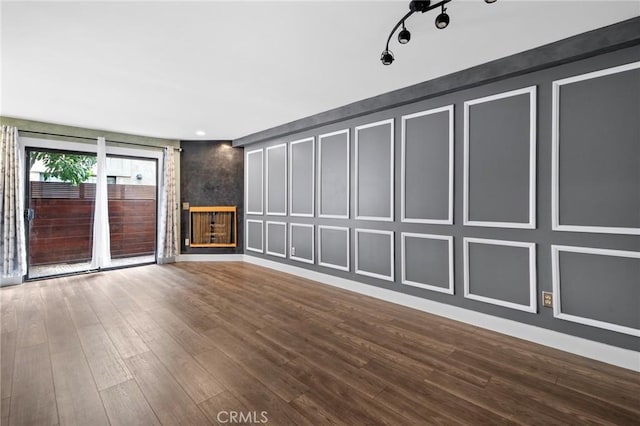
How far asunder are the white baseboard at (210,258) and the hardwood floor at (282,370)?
2520 millimetres

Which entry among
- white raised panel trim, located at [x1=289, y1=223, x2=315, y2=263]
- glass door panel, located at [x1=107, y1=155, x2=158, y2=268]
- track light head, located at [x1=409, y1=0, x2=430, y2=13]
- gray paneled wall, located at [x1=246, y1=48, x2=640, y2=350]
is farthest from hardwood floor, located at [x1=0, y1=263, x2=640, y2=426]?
track light head, located at [x1=409, y1=0, x2=430, y2=13]

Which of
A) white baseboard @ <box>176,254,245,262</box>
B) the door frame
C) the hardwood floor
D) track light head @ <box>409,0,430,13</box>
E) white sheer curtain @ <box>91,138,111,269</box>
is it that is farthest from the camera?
white baseboard @ <box>176,254,245,262</box>

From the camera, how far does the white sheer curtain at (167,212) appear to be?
5746 millimetres

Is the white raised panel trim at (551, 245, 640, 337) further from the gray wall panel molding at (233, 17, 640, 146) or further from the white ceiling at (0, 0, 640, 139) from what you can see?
the white ceiling at (0, 0, 640, 139)

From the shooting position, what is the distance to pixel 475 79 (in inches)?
109

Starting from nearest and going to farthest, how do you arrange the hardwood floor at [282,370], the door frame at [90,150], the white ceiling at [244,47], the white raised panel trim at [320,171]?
the hardwood floor at [282,370]
the white ceiling at [244,47]
the white raised panel trim at [320,171]
the door frame at [90,150]

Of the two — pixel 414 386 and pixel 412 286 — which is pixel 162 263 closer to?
pixel 412 286

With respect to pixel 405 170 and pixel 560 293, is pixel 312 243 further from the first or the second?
pixel 560 293

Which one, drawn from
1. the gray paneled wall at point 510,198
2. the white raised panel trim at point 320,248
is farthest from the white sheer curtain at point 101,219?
the gray paneled wall at point 510,198

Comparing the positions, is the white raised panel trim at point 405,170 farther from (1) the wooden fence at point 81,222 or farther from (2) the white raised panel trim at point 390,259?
(1) the wooden fence at point 81,222

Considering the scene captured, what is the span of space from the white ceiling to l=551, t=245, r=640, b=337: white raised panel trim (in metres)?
1.72

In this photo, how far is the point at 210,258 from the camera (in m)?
6.07

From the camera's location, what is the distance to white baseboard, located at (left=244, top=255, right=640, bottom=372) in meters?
2.19

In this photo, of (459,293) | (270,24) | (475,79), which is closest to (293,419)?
(459,293)
